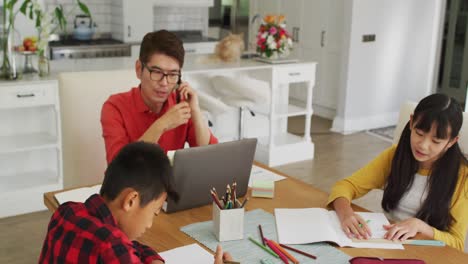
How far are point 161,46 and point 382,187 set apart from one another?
968 millimetres

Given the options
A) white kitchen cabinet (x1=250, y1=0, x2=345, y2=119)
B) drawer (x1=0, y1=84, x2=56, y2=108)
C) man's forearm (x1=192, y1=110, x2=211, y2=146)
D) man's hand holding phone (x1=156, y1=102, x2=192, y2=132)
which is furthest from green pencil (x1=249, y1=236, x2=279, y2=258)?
white kitchen cabinet (x1=250, y1=0, x2=345, y2=119)

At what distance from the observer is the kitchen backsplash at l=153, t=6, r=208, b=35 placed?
691 cm

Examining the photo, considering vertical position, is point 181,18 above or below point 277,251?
above

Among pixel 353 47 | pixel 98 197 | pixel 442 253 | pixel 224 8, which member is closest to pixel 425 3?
pixel 353 47

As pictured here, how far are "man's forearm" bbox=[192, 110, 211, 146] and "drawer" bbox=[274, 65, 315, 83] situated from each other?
2252 mm

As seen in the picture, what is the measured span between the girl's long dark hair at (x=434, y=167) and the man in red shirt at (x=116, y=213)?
39.4 inches

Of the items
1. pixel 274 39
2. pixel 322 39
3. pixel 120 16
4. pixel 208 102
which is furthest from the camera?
pixel 120 16

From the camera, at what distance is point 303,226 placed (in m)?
1.77

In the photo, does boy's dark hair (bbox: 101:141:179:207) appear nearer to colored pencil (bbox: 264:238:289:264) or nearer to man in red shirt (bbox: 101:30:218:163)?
colored pencil (bbox: 264:238:289:264)

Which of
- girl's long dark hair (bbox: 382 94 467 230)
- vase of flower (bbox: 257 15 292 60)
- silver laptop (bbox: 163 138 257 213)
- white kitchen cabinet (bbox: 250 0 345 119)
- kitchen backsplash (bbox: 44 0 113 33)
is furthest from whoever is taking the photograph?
kitchen backsplash (bbox: 44 0 113 33)

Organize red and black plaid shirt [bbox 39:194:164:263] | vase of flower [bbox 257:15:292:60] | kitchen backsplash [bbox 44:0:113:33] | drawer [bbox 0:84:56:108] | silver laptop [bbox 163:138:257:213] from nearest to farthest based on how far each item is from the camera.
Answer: red and black plaid shirt [bbox 39:194:164:263] → silver laptop [bbox 163:138:257:213] → drawer [bbox 0:84:56:108] → vase of flower [bbox 257:15:292:60] → kitchen backsplash [bbox 44:0:113:33]

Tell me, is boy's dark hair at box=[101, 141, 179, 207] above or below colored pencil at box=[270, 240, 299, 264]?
above

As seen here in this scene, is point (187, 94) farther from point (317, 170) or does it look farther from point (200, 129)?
point (317, 170)

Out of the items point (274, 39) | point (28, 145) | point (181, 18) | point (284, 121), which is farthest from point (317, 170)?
point (181, 18)
